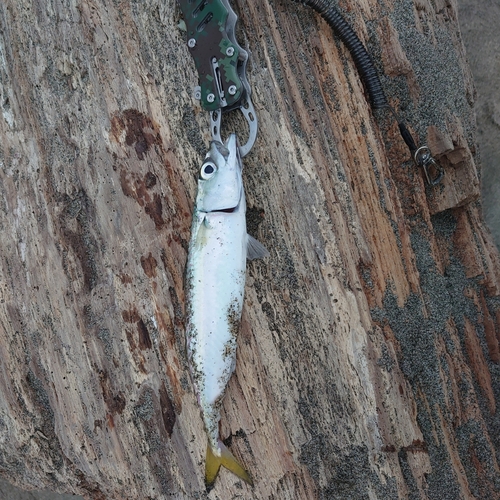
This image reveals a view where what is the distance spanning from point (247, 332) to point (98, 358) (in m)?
0.98

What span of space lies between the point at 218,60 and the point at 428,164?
4.99 feet

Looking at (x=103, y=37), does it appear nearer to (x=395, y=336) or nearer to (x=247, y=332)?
(x=247, y=332)

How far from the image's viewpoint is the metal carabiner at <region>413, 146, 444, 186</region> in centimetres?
303

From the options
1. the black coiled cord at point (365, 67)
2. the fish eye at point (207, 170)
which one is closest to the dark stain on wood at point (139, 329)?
the fish eye at point (207, 170)

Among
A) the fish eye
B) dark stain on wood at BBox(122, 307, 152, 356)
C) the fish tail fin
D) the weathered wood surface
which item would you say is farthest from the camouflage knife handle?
the fish tail fin

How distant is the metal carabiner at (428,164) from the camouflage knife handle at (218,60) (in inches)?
43.5

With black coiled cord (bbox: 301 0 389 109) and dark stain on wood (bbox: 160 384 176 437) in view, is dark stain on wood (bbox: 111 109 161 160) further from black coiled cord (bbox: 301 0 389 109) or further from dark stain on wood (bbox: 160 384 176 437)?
dark stain on wood (bbox: 160 384 176 437)

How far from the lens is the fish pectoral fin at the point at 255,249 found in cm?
278

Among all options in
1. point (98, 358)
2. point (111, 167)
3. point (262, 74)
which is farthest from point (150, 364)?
point (262, 74)

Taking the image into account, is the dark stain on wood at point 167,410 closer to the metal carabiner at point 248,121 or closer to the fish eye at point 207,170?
the fish eye at point 207,170

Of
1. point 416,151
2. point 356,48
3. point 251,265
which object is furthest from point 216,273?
point 356,48

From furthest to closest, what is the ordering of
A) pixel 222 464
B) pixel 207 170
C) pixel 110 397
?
pixel 110 397, pixel 222 464, pixel 207 170

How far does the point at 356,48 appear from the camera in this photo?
9.55 feet

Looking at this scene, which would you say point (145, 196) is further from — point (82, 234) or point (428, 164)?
point (428, 164)
